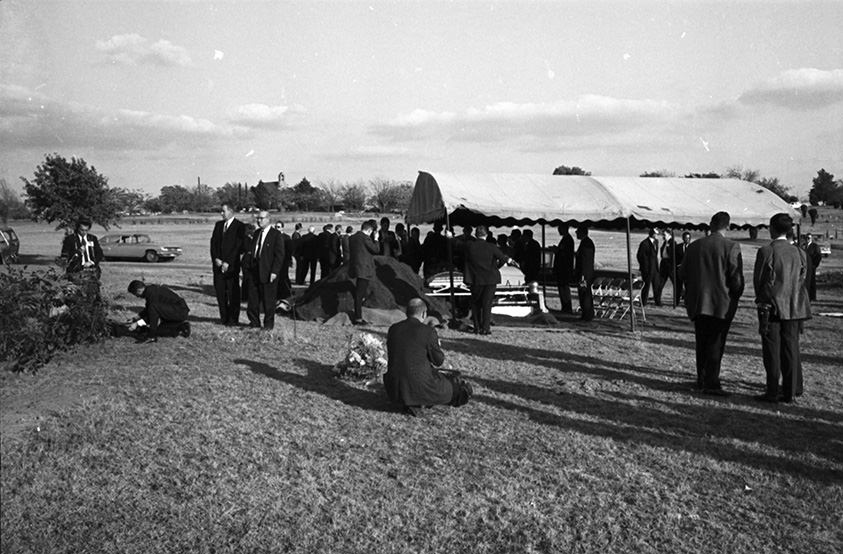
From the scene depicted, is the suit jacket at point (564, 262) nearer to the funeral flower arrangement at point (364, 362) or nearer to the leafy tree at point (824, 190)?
the funeral flower arrangement at point (364, 362)

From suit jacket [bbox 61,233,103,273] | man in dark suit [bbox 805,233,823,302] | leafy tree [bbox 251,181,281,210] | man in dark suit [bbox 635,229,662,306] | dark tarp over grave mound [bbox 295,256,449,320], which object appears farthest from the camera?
leafy tree [bbox 251,181,281,210]

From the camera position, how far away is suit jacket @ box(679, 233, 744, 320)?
751cm

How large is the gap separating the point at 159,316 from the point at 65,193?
20.2m

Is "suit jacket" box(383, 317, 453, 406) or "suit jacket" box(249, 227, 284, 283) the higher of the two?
"suit jacket" box(249, 227, 284, 283)

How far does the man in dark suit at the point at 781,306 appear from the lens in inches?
283

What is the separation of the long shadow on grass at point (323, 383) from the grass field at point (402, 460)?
0.14 feet

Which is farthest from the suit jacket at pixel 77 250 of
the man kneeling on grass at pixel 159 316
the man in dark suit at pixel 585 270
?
the man in dark suit at pixel 585 270

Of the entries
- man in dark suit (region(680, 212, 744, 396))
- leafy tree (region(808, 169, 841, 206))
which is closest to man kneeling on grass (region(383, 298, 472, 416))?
man in dark suit (region(680, 212, 744, 396))

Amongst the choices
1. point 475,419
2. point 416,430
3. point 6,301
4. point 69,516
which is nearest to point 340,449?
point 416,430

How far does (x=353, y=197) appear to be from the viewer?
371 ft

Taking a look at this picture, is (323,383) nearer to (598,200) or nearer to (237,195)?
(598,200)

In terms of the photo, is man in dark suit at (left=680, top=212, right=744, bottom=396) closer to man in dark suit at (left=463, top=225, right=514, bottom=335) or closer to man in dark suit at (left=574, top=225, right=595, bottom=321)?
man in dark suit at (left=463, top=225, right=514, bottom=335)

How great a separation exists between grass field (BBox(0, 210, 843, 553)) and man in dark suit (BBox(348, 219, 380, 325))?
2.89m

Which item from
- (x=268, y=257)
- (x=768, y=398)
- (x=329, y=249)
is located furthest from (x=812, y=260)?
(x=268, y=257)
